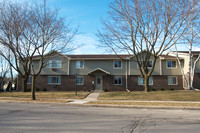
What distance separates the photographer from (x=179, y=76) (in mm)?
28781

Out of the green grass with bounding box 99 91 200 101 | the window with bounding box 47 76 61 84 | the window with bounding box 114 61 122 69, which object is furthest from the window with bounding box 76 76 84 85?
the green grass with bounding box 99 91 200 101

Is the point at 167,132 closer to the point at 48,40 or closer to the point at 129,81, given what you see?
the point at 48,40

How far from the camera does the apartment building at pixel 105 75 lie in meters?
28.3

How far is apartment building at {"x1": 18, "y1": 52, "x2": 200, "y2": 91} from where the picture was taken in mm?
28344

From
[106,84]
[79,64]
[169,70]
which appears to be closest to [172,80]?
[169,70]

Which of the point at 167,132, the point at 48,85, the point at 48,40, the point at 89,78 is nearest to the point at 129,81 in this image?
the point at 89,78

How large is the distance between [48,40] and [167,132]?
15.8m

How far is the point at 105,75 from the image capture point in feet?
93.6

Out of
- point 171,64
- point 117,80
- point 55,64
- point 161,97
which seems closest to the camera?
point 161,97

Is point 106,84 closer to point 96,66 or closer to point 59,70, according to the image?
point 96,66

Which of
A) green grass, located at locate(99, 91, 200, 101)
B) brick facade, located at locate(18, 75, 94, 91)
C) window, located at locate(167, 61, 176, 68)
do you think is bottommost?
green grass, located at locate(99, 91, 200, 101)

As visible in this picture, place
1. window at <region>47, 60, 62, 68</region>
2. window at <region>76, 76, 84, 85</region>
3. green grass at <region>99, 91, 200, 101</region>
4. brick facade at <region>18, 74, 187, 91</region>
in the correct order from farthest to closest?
window at <region>47, 60, 62, 68</region> → window at <region>76, 76, 84, 85</region> → brick facade at <region>18, 74, 187, 91</region> → green grass at <region>99, 91, 200, 101</region>

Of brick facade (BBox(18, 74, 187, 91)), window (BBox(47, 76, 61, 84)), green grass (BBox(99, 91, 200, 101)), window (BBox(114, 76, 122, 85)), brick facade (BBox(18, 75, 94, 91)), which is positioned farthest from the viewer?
window (BBox(47, 76, 61, 84))

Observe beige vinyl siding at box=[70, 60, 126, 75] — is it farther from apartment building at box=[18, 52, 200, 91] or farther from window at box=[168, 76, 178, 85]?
window at box=[168, 76, 178, 85]
